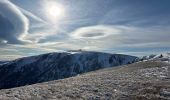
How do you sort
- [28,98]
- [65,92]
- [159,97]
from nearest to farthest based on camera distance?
[28,98], [159,97], [65,92]

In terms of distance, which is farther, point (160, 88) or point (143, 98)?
point (160, 88)

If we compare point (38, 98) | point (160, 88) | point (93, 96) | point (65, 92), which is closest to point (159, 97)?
point (160, 88)

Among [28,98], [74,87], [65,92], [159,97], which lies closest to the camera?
[28,98]

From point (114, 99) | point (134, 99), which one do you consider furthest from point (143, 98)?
point (114, 99)

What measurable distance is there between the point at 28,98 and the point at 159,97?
13907 mm

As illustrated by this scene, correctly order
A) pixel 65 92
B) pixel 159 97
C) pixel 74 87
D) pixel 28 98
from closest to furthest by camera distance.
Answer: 1. pixel 28 98
2. pixel 159 97
3. pixel 65 92
4. pixel 74 87

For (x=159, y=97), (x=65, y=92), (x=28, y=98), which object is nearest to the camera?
Result: (x=28, y=98)

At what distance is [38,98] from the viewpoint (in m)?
29.5

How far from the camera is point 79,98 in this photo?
30.6 meters

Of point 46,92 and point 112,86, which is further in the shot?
point 112,86

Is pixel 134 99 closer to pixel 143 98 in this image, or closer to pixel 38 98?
pixel 143 98

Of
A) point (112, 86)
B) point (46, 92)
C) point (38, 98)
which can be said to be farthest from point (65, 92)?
point (112, 86)

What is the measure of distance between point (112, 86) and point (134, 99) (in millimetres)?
7229

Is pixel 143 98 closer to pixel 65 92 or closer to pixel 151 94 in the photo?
pixel 151 94
